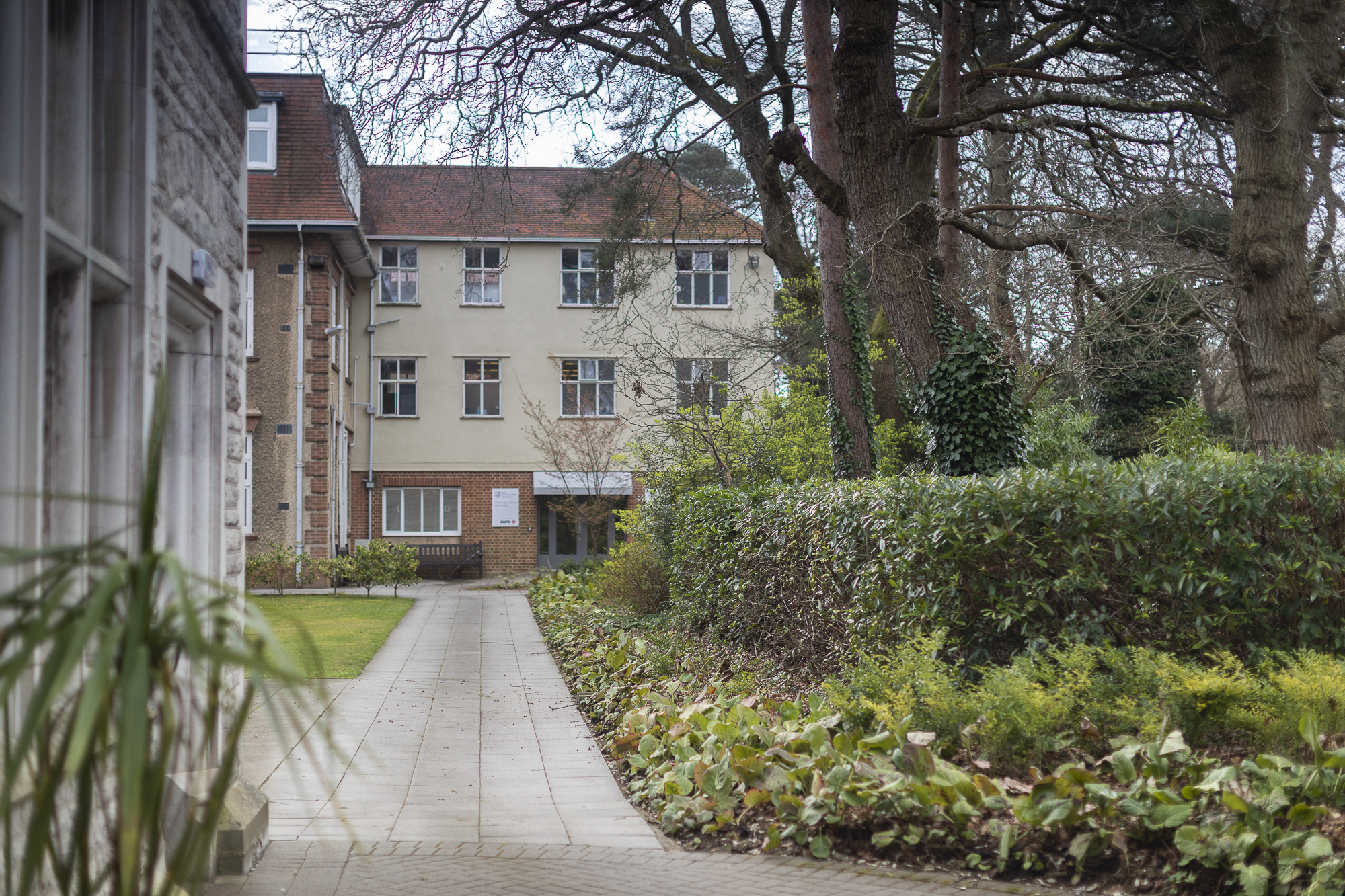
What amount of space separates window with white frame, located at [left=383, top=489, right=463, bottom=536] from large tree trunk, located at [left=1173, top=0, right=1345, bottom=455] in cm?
2240

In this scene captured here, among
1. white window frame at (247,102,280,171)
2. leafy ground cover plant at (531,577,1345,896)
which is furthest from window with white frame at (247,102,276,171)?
leafy ground cover plant at (531,577,1345,896)

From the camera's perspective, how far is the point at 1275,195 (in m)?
9.09

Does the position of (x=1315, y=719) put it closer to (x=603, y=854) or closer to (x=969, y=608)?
(x=969, y=608)

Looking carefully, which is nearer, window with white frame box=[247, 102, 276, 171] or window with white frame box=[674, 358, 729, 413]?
window with white frame box=[674, 358, 729, 413]

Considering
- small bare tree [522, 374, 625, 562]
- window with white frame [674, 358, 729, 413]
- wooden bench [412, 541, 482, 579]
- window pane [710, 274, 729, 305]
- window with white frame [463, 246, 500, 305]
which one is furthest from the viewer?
window pane [710, 274, 729, 305]

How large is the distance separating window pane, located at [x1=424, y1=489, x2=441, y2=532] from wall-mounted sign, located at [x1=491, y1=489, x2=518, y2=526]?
1.51 meters

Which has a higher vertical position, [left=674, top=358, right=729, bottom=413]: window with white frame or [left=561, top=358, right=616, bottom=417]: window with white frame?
[left=561, top=358, right=616, bottom=417]: window with white frame

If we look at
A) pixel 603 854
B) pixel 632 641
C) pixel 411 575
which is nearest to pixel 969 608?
pixel 603 854

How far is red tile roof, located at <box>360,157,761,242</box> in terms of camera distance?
13836 mm

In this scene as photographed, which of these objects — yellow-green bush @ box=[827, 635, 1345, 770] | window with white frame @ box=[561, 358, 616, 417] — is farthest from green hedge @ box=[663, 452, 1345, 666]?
window with white frame @ box=[561, 358, 616, 417]

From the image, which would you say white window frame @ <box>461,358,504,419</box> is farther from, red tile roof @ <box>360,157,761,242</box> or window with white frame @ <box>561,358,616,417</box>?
red tile roof @ <box>360,157,761,242</box>

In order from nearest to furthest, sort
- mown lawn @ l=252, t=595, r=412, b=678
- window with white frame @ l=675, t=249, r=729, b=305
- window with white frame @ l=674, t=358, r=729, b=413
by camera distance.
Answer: mown lawn @ l=252, t=595, r=412, b=678, window with white frame @ l=674, t=358, r=729, b=413, window with white frame @ l=675, t=249, r=729, b=305

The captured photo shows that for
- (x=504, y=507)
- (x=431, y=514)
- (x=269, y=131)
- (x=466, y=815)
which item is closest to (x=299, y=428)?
(x=269, y=131)

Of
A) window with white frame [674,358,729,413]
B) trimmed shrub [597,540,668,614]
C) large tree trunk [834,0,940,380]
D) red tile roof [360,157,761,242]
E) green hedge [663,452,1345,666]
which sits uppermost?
red tile roof [360,157,761,242]
